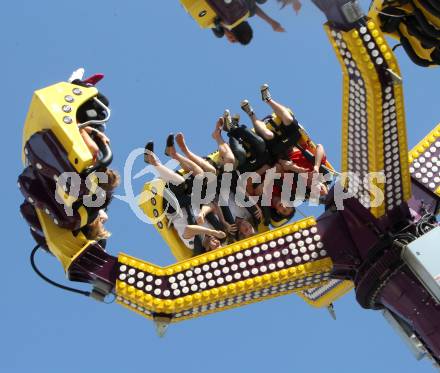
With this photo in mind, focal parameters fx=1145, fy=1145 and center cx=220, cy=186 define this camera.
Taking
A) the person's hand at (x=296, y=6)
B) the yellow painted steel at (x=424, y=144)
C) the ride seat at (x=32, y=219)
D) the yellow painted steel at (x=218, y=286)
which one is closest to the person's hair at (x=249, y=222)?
the yellow painted steel at (x=218, y=286)

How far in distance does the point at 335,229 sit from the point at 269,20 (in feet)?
9.57

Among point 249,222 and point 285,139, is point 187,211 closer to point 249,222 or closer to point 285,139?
point 249,222

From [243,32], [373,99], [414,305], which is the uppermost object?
[243,32]

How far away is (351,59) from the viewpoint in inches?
549

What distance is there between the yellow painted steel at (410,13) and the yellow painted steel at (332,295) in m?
3.48

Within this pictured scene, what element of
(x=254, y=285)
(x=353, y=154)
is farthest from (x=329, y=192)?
(x=254, y=285)

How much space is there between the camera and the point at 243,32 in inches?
531

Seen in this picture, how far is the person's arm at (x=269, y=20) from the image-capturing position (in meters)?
13.5

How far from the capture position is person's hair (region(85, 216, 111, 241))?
48.3 ft

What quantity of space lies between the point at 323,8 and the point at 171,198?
354 centimetres

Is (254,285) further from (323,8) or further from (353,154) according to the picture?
(323,8)

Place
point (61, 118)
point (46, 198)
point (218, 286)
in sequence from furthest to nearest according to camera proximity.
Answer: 1. point (218, 286)
2. point (46, 198)
3. point (61, 118)

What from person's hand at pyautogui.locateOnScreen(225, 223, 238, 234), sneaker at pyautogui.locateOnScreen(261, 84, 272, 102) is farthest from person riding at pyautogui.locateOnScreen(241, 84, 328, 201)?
person's hand at pyautogui.locateOnScreen(225, 223, 238, 234)

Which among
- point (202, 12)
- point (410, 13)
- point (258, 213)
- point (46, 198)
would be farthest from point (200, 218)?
point (410, 13)
